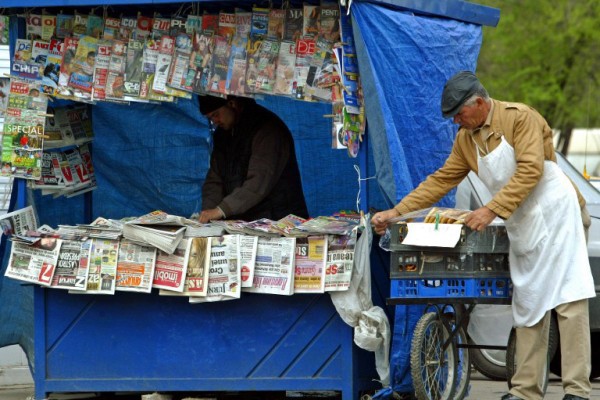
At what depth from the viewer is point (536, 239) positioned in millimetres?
6227

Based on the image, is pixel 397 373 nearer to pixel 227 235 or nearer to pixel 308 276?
pixel 308 276

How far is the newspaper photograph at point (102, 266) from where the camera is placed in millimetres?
→ 6766

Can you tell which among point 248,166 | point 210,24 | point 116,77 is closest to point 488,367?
point 248,166

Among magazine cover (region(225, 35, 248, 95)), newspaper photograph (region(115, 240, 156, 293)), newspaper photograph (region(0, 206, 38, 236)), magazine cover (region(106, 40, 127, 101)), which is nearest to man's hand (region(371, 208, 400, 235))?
magazine cover (region(225, 35, 248, 95))

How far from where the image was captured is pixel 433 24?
7.08m

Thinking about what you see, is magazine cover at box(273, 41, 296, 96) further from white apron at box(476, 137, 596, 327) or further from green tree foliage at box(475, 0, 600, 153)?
green tree foliage at box(475, 0, 600, 153)

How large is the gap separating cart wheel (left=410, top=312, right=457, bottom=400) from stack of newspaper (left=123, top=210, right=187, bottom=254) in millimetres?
1477

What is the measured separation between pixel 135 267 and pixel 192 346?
60cm

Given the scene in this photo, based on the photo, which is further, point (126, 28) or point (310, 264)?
point (126, 28)

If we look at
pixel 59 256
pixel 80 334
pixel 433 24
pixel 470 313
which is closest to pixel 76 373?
pixel 80 334

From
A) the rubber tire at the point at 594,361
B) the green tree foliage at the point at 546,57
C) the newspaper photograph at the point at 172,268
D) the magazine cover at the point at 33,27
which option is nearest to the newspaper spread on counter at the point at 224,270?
the newspaper photograph at the point at 172,268

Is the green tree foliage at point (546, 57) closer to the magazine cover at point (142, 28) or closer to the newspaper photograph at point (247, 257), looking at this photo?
the magazine cover at point (142, 28)

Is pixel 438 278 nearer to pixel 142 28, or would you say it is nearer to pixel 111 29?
pixel 142 28

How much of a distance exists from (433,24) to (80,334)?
2.87 meters
